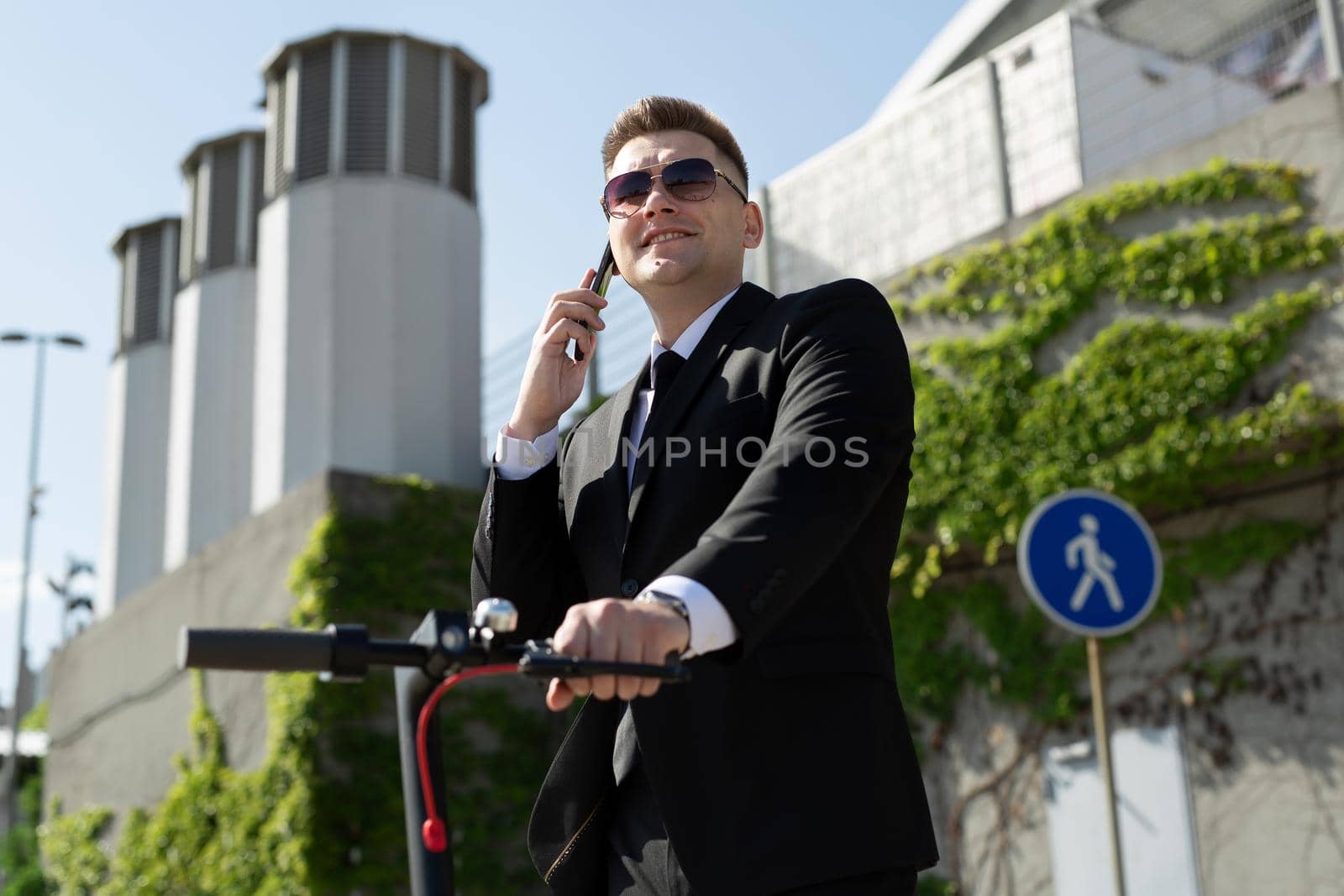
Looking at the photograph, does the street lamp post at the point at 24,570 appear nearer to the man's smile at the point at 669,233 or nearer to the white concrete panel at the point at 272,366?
the white concrete panel at the point at 272,366

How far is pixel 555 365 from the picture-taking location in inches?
86.3

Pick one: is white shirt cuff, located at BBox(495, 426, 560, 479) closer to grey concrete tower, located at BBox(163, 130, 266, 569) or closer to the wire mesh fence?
the wire mesh fence

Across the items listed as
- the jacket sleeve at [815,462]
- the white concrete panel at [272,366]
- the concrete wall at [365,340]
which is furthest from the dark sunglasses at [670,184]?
the white concrete panel at [272,366]

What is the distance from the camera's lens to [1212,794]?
23.3ft

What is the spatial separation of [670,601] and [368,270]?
12775 mm

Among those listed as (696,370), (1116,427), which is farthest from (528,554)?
(1116,427)

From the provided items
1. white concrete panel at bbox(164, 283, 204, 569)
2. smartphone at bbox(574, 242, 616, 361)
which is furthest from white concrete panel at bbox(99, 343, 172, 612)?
smartphone at bbox(574, 242, 616, 361)

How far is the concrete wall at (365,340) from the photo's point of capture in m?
13.4

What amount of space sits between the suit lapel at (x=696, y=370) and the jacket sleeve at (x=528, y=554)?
171 mm

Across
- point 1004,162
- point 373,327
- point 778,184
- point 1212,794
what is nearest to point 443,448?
point 373,327

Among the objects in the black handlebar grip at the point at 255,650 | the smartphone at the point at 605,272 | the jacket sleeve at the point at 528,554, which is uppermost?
the smartphone at the point at 605,272

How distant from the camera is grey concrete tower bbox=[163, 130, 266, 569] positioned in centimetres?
1698

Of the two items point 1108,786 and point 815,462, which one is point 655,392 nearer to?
point 815,462

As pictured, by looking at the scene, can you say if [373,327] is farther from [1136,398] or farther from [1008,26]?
[1008,26]
